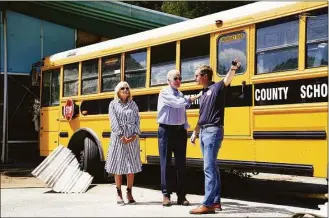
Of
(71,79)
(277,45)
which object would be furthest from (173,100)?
(71,79)

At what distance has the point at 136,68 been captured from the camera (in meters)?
7.32

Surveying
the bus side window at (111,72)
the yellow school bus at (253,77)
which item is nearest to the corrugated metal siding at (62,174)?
the yellow school bus at (253,77)

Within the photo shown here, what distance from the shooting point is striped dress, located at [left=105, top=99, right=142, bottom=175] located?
5852 mm

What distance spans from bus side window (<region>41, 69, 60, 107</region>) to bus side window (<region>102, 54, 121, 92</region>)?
5.22 feet

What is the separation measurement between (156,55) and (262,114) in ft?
6.65

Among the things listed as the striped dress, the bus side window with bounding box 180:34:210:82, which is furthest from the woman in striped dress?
the bus side window with bounding box 180:34:210:82

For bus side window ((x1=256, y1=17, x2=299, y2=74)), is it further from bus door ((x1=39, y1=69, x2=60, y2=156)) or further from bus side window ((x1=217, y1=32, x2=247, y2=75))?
bus door ((x1=39, y1=69, x2=60, y2=156))

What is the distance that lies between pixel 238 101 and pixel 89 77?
10.8 feet

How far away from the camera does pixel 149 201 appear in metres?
6.09

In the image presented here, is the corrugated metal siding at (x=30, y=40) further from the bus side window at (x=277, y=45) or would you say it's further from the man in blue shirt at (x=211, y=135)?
the man in blue shirt at (x=211, y=135)

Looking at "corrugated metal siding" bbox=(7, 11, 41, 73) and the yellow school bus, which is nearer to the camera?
the yellow school bus

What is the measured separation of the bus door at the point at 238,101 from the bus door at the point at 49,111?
13.6 feet

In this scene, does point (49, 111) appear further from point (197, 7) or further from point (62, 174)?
point (197, 7)

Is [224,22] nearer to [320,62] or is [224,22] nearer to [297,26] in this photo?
[297,26]
